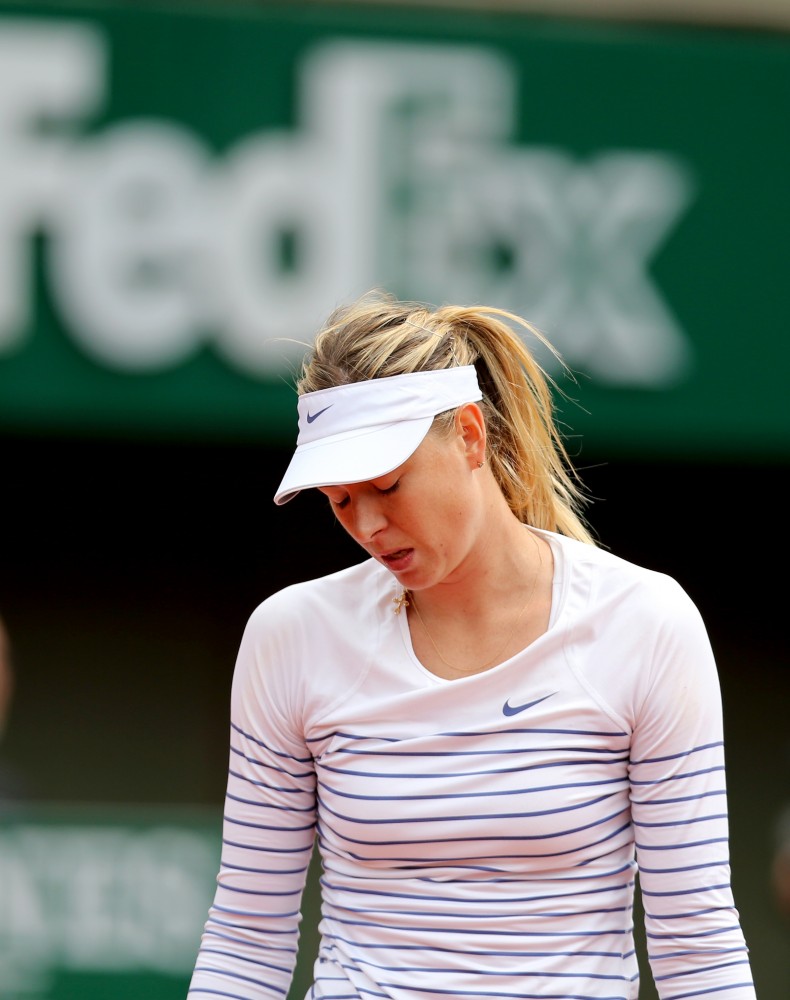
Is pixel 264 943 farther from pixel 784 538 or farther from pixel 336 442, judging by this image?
pixel 784 538

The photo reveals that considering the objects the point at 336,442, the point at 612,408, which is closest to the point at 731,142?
the point at 612,408

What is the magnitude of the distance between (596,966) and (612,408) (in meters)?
4.08

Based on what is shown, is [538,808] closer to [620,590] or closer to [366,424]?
[620,590]

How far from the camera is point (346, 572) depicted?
2.11 meters

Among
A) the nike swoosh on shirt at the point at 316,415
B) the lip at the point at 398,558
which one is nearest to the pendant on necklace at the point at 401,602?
the lip at the point at 398,558

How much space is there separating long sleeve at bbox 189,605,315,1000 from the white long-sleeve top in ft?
0.14

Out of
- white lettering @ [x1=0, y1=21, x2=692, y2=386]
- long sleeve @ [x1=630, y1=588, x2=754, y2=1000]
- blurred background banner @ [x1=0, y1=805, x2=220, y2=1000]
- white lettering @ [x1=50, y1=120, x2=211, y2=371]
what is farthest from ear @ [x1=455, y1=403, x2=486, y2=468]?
white lettering @ [x1=50, y1=120, x2=211, y2=371]

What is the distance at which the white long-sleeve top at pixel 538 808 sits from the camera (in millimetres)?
1890

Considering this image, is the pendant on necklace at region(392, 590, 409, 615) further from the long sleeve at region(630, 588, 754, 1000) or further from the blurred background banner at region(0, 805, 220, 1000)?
the blurred background banner at region(0, 805, 220, 1000)

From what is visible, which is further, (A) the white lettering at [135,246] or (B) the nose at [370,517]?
(A) the white lettering at [135,246]

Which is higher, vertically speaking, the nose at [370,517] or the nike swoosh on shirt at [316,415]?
the nike swoosh on shirt at [316,415]

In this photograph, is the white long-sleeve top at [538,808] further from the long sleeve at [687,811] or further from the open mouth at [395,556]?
the open mouth at [395,556]

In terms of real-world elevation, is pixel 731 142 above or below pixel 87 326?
above

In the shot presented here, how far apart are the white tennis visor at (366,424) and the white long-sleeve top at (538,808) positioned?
24 cm
